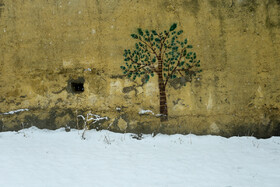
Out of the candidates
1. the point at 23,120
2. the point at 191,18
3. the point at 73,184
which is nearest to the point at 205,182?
the point at 73,184

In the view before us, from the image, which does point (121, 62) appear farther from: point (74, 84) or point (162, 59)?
point (74, 84)

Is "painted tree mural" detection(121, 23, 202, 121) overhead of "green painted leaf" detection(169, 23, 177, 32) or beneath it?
beneath

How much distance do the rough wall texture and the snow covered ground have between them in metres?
0.33

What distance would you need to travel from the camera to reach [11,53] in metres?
5.23

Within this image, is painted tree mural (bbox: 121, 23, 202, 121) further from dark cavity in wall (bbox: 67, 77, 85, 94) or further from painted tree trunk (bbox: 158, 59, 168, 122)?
dark cavity in wall (bbox: 67, 77, 85, 94)

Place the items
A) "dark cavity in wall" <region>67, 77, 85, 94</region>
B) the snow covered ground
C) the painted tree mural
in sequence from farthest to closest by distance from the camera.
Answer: "dark cavity in wall" <region>67, 77, 85, 94</region>
the painted tree mural
the snow covered ground

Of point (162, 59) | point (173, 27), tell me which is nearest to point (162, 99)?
point (162, 59)

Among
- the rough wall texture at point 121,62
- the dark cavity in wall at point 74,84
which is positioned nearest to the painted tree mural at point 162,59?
the rough wall texture at point 121,62

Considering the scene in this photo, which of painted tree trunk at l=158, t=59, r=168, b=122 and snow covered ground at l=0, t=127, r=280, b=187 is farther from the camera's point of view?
Result: painted tree trunk at l=158, t=59, r=168, b=122

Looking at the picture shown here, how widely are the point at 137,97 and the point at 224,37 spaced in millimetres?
1934

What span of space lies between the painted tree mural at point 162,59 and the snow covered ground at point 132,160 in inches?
36.9

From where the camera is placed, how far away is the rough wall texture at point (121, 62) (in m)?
4.75

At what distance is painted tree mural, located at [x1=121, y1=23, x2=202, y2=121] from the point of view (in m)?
4.89

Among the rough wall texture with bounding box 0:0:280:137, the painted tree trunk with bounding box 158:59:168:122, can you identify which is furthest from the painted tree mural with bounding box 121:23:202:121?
the rough wall texture with bounding box 0:0:280:137
